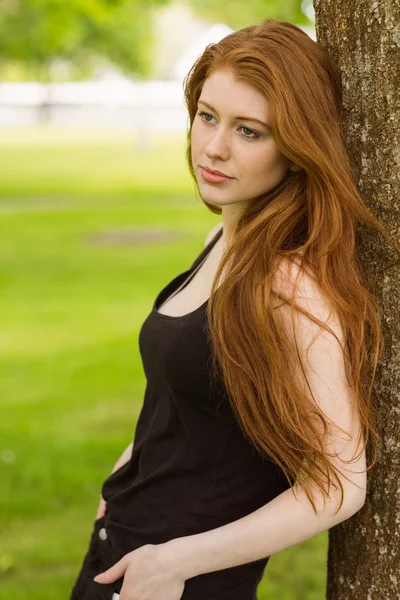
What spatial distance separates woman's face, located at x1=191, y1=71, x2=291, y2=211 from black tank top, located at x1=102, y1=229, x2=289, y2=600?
0.26 metres

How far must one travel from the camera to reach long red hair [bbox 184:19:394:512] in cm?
179

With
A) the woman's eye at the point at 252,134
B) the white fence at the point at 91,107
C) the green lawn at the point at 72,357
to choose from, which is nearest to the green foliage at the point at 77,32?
the white fence at the point at 91,107

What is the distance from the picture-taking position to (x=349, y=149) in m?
2.03

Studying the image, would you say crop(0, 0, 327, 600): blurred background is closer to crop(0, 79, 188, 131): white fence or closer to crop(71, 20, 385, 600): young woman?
crop(71, 20, 385, 600): young woman

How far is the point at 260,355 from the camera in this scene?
1825mm

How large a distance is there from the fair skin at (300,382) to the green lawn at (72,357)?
7.82 feet

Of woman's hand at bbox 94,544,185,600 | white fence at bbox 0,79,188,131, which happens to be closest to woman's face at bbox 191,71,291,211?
woman's hand at bbox 94,544,185,600

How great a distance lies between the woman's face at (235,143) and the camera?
1883mm

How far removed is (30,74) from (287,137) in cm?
6074

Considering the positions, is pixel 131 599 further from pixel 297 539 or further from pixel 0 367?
pixel 0 367

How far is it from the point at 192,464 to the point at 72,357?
6.26m

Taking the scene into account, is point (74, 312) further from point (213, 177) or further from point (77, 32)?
point (77, 32)

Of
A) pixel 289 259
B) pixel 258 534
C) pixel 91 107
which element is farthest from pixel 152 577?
pixel 91 107

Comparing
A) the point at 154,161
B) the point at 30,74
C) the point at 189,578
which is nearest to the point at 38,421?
the point at 189,578
